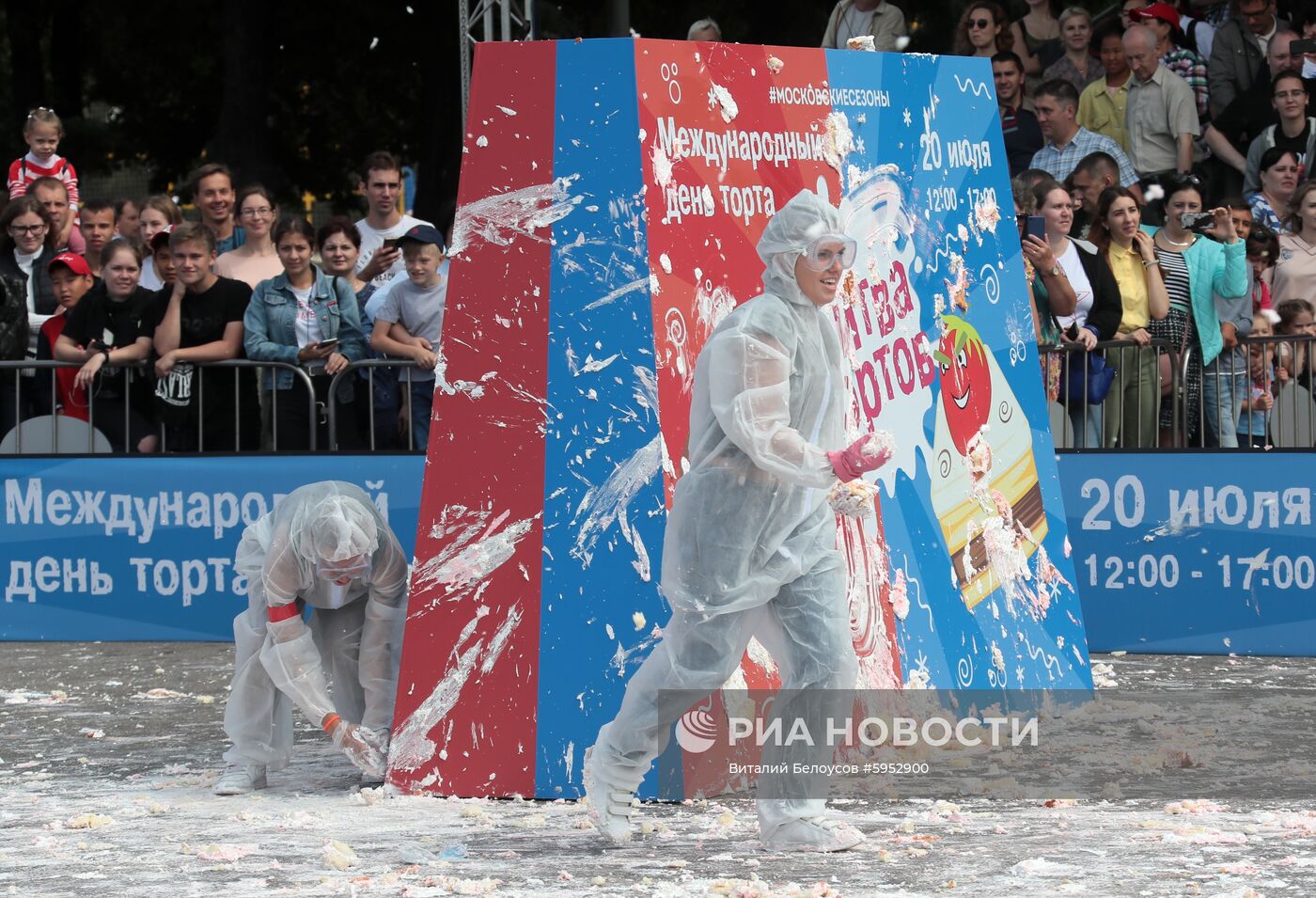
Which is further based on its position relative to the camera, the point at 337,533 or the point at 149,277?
the point at 149,277

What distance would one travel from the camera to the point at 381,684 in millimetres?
7137

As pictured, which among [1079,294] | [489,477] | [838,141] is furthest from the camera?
[1079,294]

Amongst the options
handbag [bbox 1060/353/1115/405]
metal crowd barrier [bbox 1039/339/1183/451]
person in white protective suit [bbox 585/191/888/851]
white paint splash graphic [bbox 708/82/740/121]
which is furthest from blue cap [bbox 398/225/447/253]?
person in white protective suit [bbox 585/191/888/851]

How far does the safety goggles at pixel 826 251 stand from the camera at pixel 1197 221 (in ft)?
17.8

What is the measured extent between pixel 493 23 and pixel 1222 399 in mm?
4857

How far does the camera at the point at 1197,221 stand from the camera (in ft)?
35.8

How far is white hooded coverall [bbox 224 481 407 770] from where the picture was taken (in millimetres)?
6867

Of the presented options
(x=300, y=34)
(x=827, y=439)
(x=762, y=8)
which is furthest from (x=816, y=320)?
(x=300, y=34)

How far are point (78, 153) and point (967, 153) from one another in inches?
746

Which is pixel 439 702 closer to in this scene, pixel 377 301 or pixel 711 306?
pixel 711 306

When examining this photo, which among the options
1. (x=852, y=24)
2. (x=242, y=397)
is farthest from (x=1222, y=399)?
(x=242, y=397)

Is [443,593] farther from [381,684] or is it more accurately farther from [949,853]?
[949,853]

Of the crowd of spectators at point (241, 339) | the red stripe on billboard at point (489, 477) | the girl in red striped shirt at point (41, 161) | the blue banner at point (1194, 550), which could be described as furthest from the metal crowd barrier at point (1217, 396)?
the girl in red striped shirt at point (41, 161)

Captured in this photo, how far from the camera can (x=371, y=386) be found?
1055 centimetres
